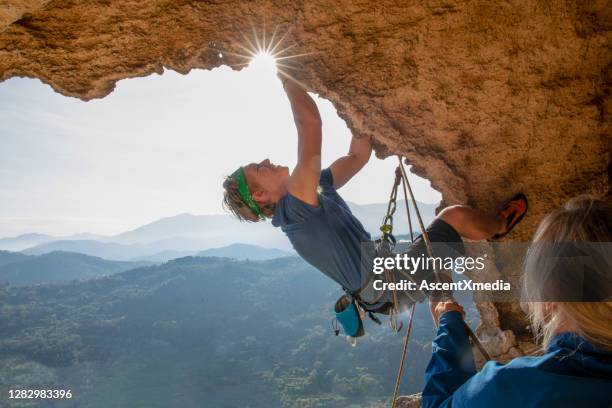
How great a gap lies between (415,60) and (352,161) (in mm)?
1112

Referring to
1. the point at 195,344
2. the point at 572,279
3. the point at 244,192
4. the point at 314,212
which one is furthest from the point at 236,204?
the point at 195,344

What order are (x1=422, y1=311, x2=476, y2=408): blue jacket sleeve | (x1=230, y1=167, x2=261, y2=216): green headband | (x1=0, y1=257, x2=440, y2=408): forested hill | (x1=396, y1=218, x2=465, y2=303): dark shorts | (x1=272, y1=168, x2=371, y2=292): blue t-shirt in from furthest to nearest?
(x1=0, y1=257, x2=440, y2=408): forested hill → (x1=230, y1=167, x2=261, y2=216): green headband → (x1=396, y1=218, x2=465, y2=303): dark shorts → (x1=272, y1=168, x2=371, y2=292): blue t-shirt → (x1=422, y1=311, x2=476, y2=408): blue jacket sleeve

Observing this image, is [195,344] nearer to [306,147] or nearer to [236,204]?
[236,204]

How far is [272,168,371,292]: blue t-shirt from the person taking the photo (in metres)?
2.91

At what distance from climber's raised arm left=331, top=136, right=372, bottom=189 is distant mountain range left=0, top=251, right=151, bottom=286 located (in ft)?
356

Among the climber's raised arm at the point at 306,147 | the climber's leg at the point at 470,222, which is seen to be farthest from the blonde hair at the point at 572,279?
the climber's leg at the point at 470,222

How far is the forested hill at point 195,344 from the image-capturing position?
4284cm

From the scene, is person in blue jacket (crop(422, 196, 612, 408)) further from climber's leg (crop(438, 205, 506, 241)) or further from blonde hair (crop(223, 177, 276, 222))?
blonde hair (crop(223, 177, 276, 222))

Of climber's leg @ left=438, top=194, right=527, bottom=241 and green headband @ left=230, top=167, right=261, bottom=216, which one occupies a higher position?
green headband @ left=230, top=167, right=261, bottom=216

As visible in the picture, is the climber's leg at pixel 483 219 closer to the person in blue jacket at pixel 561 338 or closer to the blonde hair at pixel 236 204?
the blonde hair at pixel 236 204

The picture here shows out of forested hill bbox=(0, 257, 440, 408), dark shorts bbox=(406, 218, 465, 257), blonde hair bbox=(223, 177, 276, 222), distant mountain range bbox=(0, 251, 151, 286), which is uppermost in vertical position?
distant mountain range bbox=(0, 251, 151, 286)

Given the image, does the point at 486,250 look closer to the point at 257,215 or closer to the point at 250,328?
the point at 257,215

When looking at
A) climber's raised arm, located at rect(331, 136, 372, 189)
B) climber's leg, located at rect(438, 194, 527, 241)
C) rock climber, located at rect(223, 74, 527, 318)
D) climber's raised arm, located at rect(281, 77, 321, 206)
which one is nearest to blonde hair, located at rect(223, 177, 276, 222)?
rock climber, located at rect(223, 74, 527, 318)

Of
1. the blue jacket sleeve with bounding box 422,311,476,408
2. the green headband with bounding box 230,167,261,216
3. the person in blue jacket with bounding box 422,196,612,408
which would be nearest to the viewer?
the person in blue jacket with bounding box 422,196,612,408
